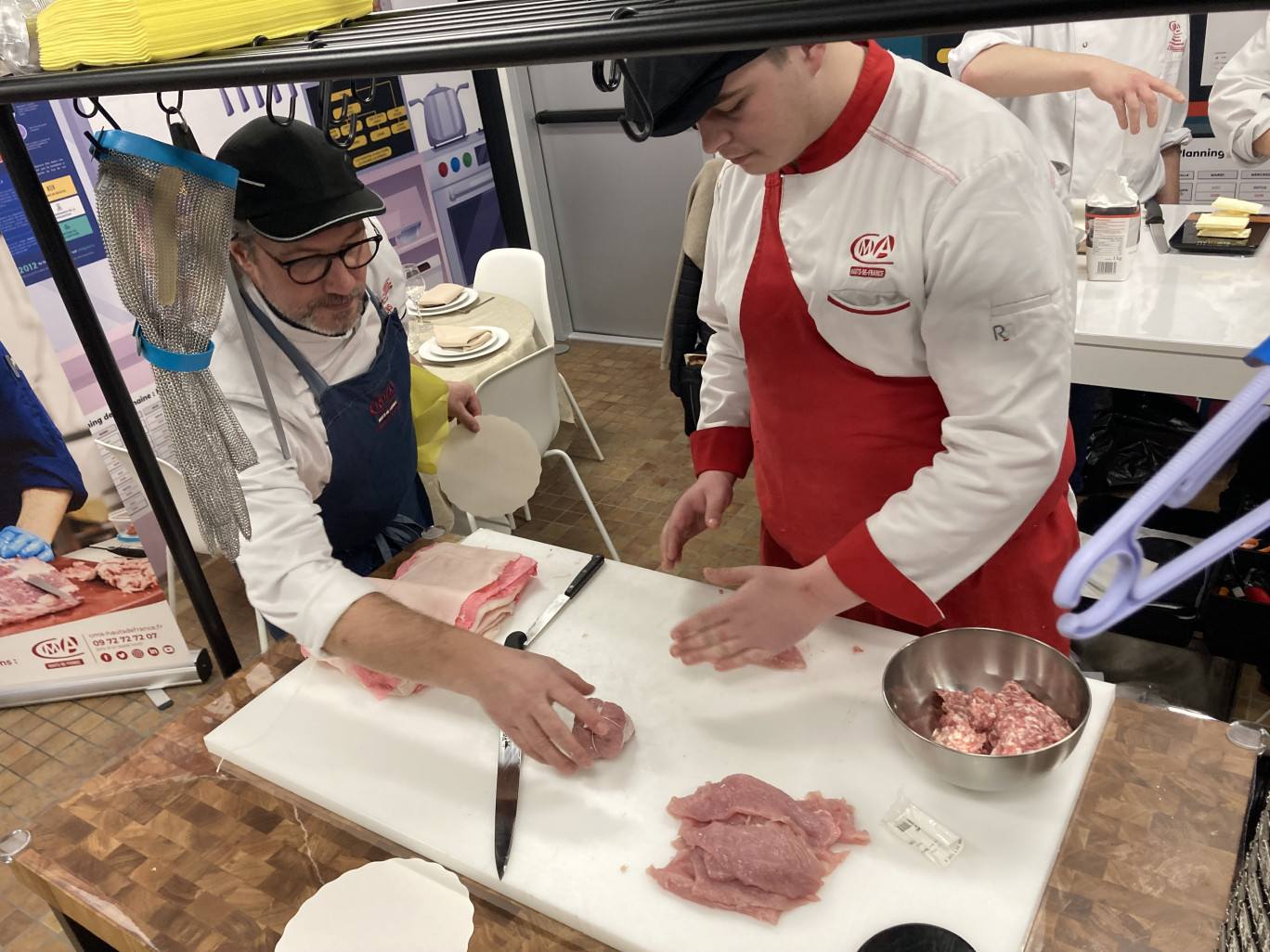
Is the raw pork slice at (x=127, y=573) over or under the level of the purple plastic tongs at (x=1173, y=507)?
under

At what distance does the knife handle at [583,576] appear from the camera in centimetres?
160

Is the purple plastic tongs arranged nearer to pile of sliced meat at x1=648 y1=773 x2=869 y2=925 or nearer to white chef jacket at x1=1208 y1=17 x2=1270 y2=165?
pile of sliced meat at x1=648 y1=773 x2=869 y2=925

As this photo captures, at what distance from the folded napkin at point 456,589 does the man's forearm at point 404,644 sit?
77 mm

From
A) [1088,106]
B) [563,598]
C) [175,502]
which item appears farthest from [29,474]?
[1088,106]

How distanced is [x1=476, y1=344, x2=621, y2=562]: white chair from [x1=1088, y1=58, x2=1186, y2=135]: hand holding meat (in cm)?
180

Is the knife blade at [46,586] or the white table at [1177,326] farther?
the knife blade at [46,586]

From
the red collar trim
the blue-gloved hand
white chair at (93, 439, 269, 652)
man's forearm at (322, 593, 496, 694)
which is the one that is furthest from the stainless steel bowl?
the blue-gloved hand

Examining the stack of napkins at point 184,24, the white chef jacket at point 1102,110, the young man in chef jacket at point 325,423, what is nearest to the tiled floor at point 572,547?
the young man in chef jacket at point 325,423

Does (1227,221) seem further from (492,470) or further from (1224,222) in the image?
(492,470)

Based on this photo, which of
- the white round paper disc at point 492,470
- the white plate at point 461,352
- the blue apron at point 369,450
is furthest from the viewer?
the white plate at point 461,352

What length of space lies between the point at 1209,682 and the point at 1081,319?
1.09m

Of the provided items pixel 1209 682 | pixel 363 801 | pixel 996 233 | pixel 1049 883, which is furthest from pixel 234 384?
pixel 1209 682

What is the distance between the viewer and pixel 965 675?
1.29 m

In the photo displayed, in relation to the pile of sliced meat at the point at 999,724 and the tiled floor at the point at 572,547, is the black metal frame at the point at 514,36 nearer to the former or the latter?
the pile of sliced meat at the point at 999,724
